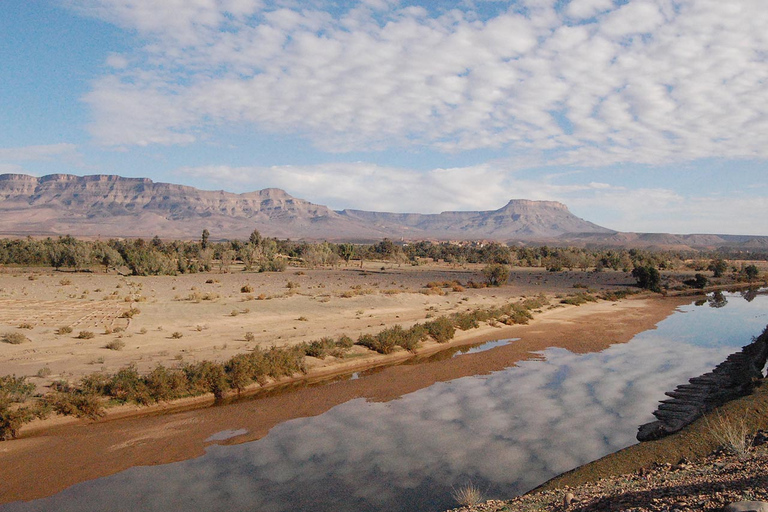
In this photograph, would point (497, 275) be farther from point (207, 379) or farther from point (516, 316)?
point (207, 379)

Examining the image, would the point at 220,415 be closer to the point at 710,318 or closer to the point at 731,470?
the point at 731,470

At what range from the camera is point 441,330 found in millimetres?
25156

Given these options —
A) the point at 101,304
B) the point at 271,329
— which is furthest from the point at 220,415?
the point at 101,304

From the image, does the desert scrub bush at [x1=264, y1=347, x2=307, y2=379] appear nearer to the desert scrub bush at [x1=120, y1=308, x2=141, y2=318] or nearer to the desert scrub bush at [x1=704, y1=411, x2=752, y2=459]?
the desert scrub bush at [x1=120, y1=308, x2=141, y2=318]

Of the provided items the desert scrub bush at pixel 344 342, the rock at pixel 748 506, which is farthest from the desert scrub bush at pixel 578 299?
the rock at pixel 748 506

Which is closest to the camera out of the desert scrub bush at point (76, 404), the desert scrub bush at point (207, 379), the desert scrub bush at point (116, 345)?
the desert scrub bush at point (76, 404)

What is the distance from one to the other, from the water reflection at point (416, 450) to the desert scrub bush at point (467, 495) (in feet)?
0.68

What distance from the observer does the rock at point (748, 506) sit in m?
5.34

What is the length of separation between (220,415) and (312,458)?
13.6 ft

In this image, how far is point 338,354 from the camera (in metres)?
20.4

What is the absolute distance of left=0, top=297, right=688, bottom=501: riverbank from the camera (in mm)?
10750

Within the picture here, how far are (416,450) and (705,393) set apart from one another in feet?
34.6

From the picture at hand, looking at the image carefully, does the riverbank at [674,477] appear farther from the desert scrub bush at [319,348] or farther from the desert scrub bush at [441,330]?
the desert scrub bush at [441,330]

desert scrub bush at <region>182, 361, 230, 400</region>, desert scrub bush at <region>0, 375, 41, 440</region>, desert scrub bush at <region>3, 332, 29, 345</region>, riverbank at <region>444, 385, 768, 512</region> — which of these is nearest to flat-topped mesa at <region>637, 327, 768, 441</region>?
riverbank at <region>444, 385, 768, 512</region>
